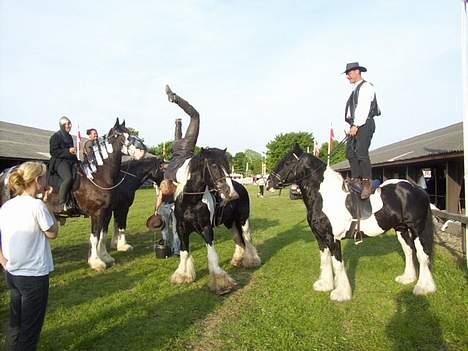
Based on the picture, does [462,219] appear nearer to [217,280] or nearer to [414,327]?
[414,327]

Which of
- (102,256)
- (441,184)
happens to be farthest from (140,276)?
(441,184)

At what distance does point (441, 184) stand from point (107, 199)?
679 inches

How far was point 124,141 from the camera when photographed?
811 cm

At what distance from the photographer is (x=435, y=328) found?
4695 millimetres

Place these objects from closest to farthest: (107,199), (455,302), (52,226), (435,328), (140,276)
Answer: (52,226) → (435,328) → (455,302) → (140,276) → (107,199)

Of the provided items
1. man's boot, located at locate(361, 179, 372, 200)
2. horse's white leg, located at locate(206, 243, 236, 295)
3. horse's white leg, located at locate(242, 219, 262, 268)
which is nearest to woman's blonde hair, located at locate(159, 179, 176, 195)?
horse's white leg, located at locate(206, 243, 236, 295)

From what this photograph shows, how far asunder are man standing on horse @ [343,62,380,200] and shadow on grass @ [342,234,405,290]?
2.17m

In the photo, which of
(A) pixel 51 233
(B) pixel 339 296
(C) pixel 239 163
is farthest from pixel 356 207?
(C) pixel 239 163

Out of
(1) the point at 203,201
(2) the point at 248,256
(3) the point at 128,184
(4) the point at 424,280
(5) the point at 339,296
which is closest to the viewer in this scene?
(5) the point at 339,296

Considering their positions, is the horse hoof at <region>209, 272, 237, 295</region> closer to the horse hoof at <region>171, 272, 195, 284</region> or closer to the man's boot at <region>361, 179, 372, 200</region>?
the horse hoof at <region>171, 272, 195, 284</region>

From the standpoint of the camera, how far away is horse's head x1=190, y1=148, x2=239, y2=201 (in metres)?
5.82

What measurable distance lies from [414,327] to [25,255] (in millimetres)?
4630

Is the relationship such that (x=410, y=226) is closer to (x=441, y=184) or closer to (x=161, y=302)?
(x=161, y=302)

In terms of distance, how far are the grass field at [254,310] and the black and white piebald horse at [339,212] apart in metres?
0.42
